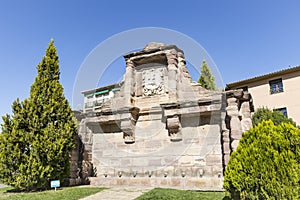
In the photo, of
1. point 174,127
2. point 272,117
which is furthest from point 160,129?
point 272,117

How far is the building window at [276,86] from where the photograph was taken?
62.4 feet

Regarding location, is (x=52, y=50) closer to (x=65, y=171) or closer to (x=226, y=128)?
(x=65, y=171)

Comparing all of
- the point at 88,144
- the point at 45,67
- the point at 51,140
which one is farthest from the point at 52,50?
the point at 88,144

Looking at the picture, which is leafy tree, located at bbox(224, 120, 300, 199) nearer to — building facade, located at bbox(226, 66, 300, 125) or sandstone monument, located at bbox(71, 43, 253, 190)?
sandstone monument, located at bbox(71, 43, 253, 190)

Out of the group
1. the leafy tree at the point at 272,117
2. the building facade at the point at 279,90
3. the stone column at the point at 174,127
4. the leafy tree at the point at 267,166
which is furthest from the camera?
the building facade at the point at 279,90

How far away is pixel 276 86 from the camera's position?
1928 centimetres

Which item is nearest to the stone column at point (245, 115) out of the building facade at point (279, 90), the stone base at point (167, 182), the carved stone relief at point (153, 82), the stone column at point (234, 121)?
the stone column at point (234, 121)

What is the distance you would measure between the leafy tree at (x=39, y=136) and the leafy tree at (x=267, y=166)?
539 cm

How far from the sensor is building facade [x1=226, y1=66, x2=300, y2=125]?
18141 millimetres

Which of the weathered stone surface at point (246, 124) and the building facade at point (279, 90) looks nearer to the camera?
the weathered stone surface at point (246, 124)

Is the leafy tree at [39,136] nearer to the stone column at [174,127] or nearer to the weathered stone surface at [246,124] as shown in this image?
the stone column at [174,127]

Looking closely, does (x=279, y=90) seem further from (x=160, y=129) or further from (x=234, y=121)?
(x=160, y=129)

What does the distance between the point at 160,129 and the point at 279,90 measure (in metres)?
15.2

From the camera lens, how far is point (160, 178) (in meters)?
7.35
